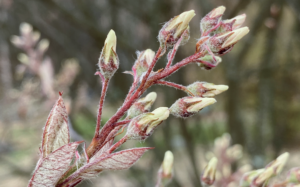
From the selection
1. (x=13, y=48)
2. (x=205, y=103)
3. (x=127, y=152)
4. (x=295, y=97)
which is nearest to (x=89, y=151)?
(x=127, y=152)

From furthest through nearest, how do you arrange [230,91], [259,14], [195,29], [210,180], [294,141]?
[294,141] < [195,29] < [230,91] < [259,14] < [210,180]

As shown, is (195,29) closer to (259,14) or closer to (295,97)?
(259,14)

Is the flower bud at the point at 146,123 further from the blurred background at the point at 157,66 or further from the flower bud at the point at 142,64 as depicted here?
the blurred background at the point at 157,66

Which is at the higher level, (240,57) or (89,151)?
(240,57)

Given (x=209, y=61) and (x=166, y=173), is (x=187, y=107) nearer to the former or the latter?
(x=209, y=61)

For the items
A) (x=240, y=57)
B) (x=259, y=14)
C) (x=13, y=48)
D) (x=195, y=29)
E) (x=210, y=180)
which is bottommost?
(x=210, y=180)

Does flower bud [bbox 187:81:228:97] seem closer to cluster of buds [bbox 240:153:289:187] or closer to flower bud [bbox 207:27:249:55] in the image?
flower bud [bbox 207:27:249:55]

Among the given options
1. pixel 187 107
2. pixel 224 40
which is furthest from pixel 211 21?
pixel 187 107
